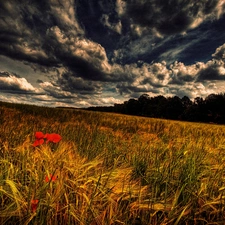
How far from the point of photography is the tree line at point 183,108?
4800 cm

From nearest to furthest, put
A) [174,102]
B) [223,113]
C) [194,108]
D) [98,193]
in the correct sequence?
[98,193] → [223,113] → [194,108] → [174,102]

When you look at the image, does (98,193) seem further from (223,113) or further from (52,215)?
(223,113)

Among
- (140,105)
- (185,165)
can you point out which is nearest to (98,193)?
(185,165)

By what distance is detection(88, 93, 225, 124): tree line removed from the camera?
4800cm

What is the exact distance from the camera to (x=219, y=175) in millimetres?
1534

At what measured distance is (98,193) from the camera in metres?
1.28

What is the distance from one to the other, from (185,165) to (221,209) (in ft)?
2.01

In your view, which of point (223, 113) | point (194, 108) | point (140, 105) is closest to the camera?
point (223, 113)

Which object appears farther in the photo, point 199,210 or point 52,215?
point 199,210

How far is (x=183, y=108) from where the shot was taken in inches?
2388

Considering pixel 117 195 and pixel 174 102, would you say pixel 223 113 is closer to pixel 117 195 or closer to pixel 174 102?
pixel 174 102

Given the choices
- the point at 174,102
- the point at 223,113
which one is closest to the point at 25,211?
the point at 223,113

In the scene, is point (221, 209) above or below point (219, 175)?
below

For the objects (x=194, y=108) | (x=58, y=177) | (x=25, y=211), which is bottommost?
(x=25, y=211)
